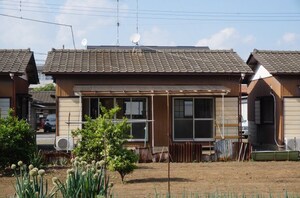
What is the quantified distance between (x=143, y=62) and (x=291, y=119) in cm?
677

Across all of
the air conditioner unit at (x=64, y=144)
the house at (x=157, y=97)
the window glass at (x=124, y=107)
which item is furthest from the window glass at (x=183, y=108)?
the air conditioner unit at (x=64, y=144)

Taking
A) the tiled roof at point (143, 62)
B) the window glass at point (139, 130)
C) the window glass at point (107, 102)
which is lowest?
the window glass at point (139, 130)

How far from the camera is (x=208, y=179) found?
51.2 ft

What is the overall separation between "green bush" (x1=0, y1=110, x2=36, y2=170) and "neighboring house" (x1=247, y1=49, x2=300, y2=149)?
36.6 feet

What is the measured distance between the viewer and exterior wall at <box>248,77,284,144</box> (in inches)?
967

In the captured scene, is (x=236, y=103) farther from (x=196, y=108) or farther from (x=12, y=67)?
(x=12, y=67)

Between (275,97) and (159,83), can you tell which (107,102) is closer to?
(159,83)

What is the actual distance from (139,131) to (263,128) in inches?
273

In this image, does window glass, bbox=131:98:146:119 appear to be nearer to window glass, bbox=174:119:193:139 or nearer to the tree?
window glass, bbox=174:119:193:139

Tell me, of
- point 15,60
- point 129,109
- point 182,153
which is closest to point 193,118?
point 129,109

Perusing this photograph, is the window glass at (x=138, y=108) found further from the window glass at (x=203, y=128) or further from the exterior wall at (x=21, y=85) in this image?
the exterior wall at (x=21, y=85)

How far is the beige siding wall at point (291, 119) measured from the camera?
24.3m

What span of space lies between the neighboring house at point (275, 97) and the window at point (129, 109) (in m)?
5.66

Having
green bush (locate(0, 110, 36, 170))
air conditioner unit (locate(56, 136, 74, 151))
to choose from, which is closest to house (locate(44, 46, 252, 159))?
air conditioner unit (locate(56, 136, 74, 151))
